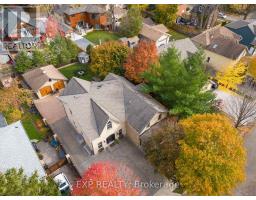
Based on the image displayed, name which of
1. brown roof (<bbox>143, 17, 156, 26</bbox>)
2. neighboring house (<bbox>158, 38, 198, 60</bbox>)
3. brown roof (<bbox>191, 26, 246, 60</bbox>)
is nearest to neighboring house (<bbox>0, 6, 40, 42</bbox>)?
brown roof (<bbox>143, 17, 156, 26</bbox>)

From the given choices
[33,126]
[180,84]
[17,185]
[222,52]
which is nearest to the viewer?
[17,185]

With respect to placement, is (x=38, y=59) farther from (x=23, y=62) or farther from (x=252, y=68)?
(x=252, y=68)

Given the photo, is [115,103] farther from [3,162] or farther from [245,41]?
[245,41]

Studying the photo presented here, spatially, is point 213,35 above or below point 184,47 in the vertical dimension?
above

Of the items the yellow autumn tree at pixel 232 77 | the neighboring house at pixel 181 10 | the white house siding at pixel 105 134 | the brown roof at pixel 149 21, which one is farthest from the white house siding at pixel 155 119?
the neighboring house at pixel 181 10

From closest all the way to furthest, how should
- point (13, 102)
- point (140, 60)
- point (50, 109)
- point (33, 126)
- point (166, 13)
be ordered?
point (33, 126)
point (13, 102)
point (140, 60)
point (50, 109)
point (166, 13)

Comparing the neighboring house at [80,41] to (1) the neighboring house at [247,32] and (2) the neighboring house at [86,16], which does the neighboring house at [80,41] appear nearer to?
(2) the neighboring house at [86,16]

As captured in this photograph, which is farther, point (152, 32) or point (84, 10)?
point (84, 10)

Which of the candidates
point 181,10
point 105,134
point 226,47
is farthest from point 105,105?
point 181,10
